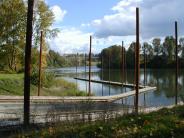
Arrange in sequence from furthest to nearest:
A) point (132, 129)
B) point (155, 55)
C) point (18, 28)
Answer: point (155, 55)
point (18, 28)
point (132, 129)

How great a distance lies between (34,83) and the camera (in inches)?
1987

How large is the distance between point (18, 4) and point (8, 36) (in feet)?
15.4

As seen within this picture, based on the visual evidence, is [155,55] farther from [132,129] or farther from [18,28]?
[132,129]

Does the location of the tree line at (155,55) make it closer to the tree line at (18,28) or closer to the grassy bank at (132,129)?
the tree line at (18,28)

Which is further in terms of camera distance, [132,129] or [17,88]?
[17,88]

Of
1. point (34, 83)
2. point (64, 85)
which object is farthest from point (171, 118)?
point (64, 85)

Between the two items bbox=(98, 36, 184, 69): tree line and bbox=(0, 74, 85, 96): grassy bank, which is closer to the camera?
bbox=(0, 74, 85, 96): grassy bank

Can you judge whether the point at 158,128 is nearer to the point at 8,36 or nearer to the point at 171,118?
the point at 171,118

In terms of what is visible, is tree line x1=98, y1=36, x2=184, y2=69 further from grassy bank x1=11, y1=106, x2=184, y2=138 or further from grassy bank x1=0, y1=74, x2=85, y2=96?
grassy bank x1=11, y1=106, x2=184, y2=138

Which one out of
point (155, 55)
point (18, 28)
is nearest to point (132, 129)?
point (18, 28)

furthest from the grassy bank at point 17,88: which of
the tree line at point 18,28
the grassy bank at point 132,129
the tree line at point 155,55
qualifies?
the tree line at point 155,55

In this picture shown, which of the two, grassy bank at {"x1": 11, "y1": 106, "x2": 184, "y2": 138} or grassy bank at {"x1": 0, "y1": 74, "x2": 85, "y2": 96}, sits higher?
grassy bank at {"x1": 11, "y1": 106, "x2": 184, "y2": 138}

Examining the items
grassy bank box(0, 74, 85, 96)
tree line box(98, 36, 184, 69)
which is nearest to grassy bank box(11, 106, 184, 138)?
grassy bank box(0, 74, 85, 96)

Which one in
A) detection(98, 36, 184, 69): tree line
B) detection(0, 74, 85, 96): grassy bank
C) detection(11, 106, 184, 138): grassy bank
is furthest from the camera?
detection(98, 36, 184, 69): tree line
